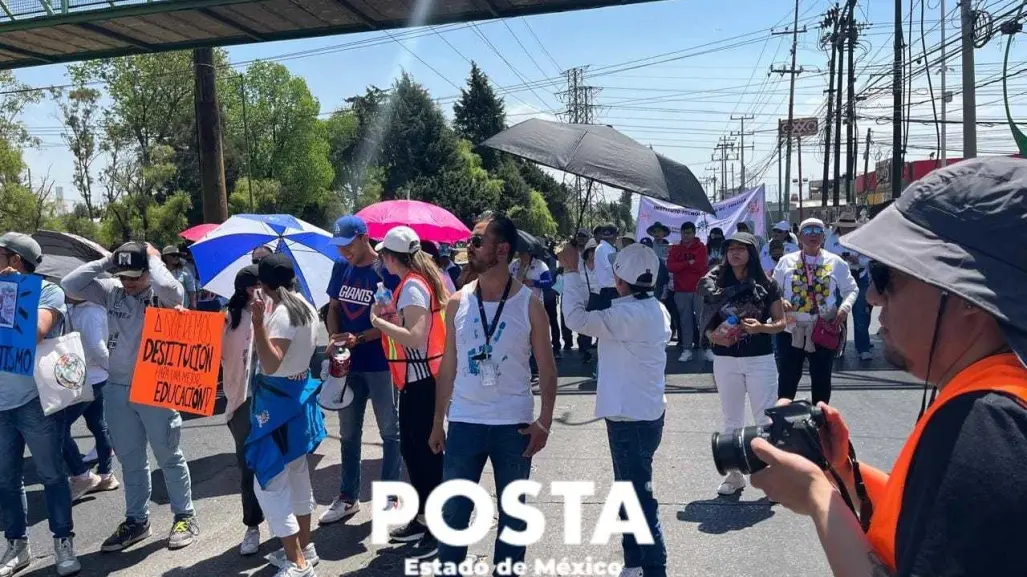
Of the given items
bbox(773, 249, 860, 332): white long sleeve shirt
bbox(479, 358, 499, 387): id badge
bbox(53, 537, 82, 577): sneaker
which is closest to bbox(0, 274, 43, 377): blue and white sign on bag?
bbox(53, 537, 82, 577): sneaker

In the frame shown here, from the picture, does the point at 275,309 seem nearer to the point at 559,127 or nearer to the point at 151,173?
the point at 559,127

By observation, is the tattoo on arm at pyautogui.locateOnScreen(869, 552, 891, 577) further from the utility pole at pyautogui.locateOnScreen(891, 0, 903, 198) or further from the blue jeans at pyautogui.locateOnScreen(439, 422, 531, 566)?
the utility pole at pyautogui.locateOnScreen(891, 0, 903, 198)

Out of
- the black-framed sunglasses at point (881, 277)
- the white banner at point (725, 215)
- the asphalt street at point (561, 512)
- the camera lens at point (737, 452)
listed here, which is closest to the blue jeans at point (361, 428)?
the asphalt street at point (561, 512)

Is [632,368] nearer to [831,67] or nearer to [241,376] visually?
[241,376]

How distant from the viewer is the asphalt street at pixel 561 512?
4.52 metres

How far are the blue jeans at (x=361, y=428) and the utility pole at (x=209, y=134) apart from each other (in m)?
7.19

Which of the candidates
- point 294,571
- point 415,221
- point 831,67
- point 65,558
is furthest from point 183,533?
point 831,67

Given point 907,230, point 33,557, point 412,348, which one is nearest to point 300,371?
point 412,348

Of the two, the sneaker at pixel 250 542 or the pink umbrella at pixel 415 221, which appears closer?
the sneaker at pixel 250 542

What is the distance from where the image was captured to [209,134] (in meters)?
11.5

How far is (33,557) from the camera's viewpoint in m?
→ 4.84

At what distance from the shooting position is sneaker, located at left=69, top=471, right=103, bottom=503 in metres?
5.89

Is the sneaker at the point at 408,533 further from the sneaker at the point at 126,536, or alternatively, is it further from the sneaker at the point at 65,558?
the sneaker at the point at 65,558

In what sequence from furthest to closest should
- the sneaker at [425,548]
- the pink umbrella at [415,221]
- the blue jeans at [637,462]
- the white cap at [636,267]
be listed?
1. the pink umbrella at [415,221]
2. the sneaker at [425,548]
3. the white cap at [636,267]
4. the blue jeans at [637,462]
